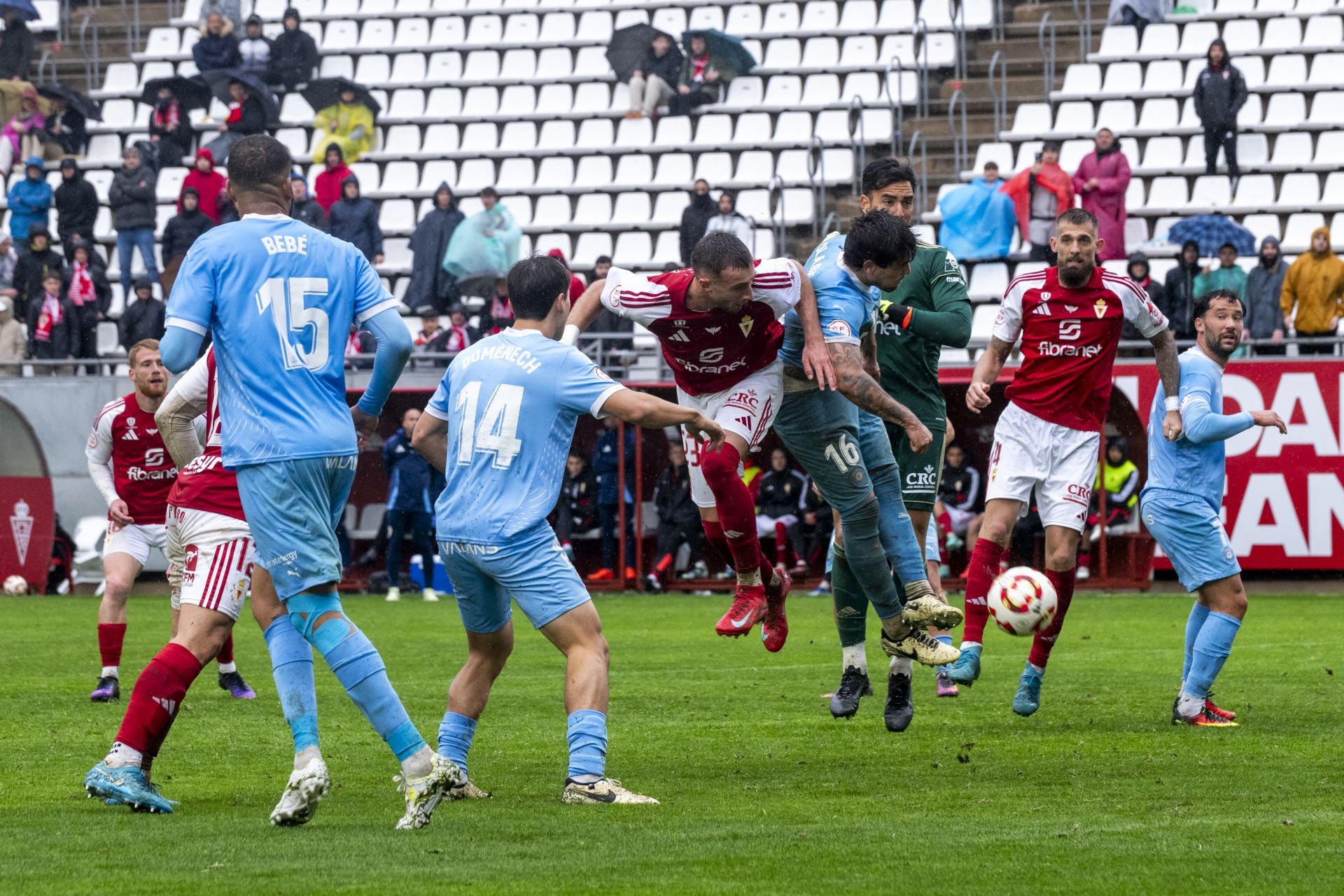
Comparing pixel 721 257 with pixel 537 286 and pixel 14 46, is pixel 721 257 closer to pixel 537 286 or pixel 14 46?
pixel 537 286

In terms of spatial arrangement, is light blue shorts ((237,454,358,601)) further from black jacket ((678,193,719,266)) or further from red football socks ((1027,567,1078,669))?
black jacket ((678,193,719,266))

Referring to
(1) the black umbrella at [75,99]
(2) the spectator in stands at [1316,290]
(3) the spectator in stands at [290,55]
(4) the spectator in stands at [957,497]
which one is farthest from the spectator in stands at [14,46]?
(2) the spectator in stands at [1316,290]

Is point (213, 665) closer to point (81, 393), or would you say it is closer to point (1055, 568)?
point (1055, 568)

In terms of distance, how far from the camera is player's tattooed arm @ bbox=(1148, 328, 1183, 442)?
8875 mm

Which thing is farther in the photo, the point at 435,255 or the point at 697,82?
the point at 697,82

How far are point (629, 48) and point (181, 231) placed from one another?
7.00m

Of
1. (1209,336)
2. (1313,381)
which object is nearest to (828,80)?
(1313,381)

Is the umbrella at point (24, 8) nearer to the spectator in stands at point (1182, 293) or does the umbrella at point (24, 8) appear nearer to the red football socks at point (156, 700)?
the spectator in stands at point (1182, 293)

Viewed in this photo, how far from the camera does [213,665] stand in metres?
12.5

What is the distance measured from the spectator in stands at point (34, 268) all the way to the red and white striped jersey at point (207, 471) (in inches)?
632

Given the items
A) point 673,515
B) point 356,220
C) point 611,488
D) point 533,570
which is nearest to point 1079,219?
point 533,570

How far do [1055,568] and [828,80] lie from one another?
17.5 metres

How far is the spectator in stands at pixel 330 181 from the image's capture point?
2298cm

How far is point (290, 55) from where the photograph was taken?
2669 cm
